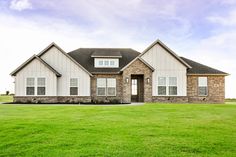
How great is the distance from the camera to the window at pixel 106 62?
105 feet

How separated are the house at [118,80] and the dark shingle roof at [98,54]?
12.9 inches

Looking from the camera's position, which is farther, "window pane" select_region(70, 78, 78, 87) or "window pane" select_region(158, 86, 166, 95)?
"window pane" select_region(70, 78, 78, 87)

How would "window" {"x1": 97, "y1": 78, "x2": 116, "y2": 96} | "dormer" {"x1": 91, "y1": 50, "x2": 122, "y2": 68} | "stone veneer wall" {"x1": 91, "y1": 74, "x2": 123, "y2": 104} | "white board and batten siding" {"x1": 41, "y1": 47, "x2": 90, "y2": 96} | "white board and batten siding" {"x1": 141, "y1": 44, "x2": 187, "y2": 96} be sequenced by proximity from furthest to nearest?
"dormer" {"x1": 91, "y1": 50, "x2": 122, "y2": 68}, "window" {"x1": 97, "y1": 78, "x2": 116, "y2": 96}, "stone veneer wall" {"x1": 91, "y1": 74, "x2": 123, "y2": 104}, "white board and batten siding" {"x1": 41, "y1": 47, "x2": 90, "y2": 96}, "white board and batten siding" {"x1": 141, "y1": 44, "x2": 187, "y2": 96}

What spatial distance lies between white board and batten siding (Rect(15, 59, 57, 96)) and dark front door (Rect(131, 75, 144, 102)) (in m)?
9.27

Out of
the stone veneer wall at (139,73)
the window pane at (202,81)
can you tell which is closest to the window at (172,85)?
the stone veneer wall at (139,73)

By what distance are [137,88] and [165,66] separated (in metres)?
4.52

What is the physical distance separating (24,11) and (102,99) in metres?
12.8

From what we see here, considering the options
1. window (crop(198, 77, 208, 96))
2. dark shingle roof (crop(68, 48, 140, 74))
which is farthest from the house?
dark shingle roof (crop(68, 48, 140, 74))

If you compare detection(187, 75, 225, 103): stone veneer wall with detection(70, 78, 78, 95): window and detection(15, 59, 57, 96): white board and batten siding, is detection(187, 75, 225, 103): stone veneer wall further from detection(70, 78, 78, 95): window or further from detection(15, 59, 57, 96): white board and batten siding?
detection(15, 59, 57, 96): white board and batten siding

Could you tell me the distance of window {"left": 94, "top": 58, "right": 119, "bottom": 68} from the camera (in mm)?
32062

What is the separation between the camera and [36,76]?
1151 inches

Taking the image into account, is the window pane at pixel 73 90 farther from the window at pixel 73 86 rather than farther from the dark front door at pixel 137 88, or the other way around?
the dark front door at pixel 137 88

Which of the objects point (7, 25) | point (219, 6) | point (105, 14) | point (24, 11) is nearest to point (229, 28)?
point (219, 6)

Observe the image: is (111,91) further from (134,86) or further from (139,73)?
(139,73)
